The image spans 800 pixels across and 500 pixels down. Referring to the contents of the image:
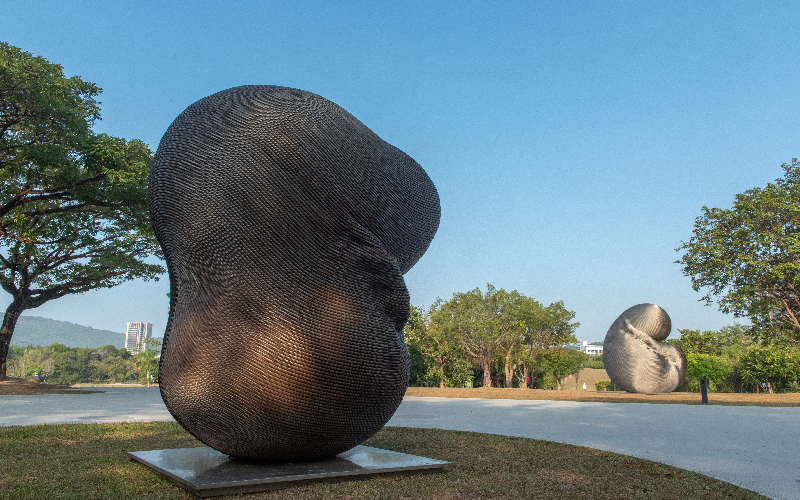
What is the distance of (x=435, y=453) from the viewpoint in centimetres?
777

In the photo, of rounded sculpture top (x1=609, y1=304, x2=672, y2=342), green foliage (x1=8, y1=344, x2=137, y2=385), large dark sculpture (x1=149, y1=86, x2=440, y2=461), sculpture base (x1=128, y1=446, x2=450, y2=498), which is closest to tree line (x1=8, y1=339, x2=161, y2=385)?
green foliage (x1=8, y1=344, x2=137, y2=385)

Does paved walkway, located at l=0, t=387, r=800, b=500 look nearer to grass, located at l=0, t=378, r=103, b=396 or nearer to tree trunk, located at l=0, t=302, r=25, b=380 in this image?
grass, located at l=0, t=378, r=103, b=396

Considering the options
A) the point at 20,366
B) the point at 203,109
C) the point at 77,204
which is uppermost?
the point at 77,204

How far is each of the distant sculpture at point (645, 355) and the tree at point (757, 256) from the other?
2811 millimetres

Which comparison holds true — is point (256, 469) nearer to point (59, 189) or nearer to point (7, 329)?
point (59, 189)

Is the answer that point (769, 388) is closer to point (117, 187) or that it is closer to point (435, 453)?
point (435, 453)

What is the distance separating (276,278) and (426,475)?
8.69ft

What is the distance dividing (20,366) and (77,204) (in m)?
88.9

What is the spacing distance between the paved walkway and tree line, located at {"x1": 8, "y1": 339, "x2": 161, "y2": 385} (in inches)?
2806

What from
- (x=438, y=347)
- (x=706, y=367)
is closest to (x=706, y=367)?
(x=706, y=367)

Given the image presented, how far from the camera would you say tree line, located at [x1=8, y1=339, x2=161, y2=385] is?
84.2 m

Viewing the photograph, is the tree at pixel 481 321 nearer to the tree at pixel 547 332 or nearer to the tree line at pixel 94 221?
the tree at pixel 547 332

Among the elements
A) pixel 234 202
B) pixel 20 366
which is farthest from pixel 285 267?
pixel 20 366

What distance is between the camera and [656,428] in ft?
37.9
